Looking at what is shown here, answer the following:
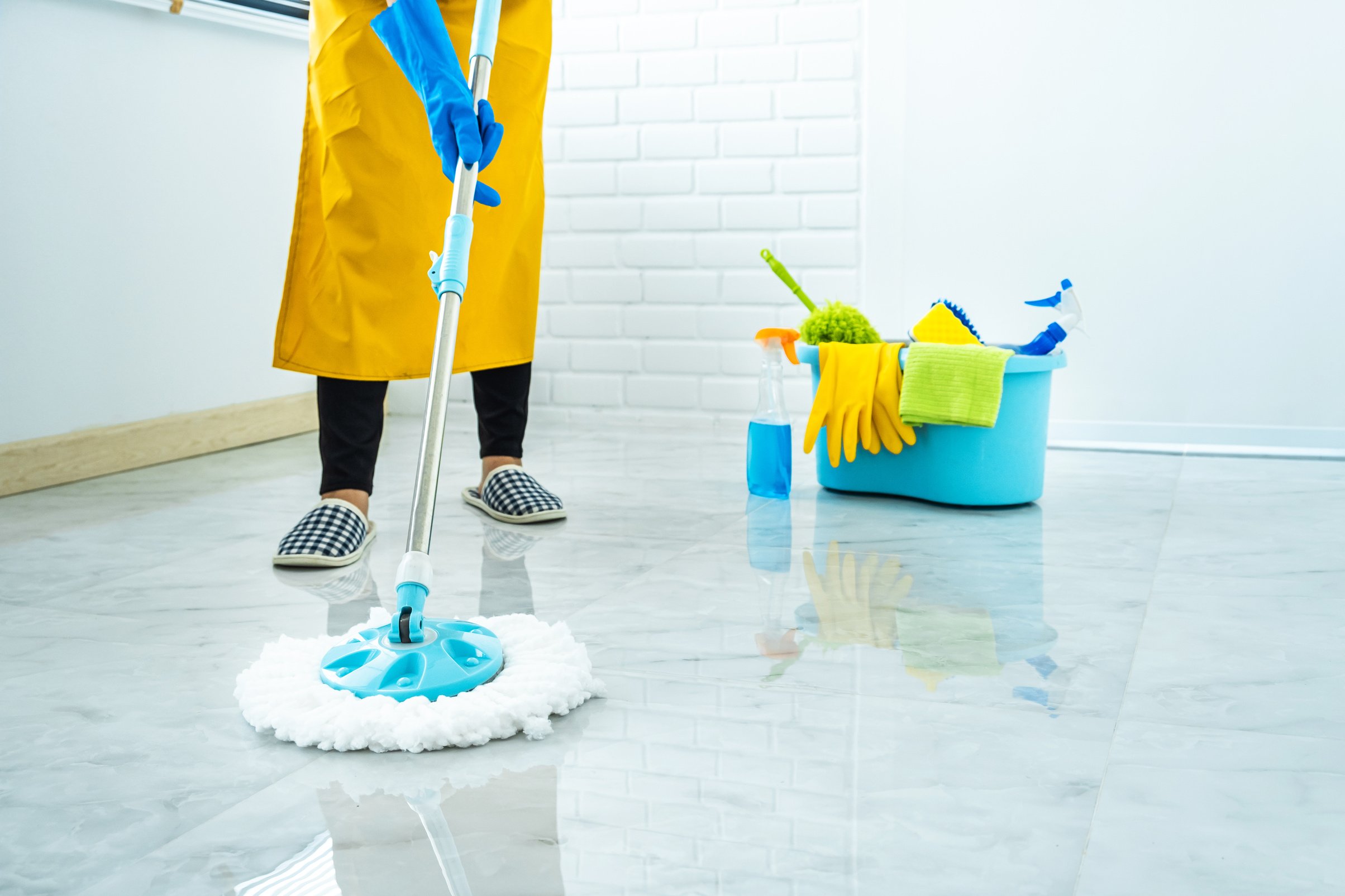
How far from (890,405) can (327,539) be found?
85 centimetres

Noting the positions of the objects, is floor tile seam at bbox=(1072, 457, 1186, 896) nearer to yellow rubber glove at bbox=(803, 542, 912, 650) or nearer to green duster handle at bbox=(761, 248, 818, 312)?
yellow rubber glove at bbox=(803, 542, 912, 650)

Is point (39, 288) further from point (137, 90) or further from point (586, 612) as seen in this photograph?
point (586, 612)

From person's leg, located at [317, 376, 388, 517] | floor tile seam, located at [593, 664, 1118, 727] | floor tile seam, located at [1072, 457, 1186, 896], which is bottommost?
floor tile seam, located at [593, 664, 1118, 727]

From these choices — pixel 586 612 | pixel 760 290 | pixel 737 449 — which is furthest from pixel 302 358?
pixel 760 290

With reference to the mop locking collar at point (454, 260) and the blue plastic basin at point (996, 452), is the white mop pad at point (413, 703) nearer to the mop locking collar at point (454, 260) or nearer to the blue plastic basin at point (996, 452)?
the mop locking collar at point (454, 260)

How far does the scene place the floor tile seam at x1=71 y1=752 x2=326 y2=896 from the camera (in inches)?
29.2

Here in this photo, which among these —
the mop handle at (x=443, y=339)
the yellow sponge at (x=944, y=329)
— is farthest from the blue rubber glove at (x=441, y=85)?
the yellow sponge at (x=944, y=329)

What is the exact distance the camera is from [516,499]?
178cm

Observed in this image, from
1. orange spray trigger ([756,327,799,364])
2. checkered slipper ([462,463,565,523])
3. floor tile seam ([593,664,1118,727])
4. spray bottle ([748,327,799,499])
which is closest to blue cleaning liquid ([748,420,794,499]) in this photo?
spray bottle ([748,327,799,499])

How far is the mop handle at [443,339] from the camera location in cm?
96

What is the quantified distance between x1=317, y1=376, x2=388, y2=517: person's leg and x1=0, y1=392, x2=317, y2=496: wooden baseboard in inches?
27.8

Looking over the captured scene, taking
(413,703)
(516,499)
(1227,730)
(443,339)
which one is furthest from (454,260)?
(516,499)

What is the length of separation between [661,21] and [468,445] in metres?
1.01

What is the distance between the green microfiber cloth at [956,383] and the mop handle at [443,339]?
93 cm
